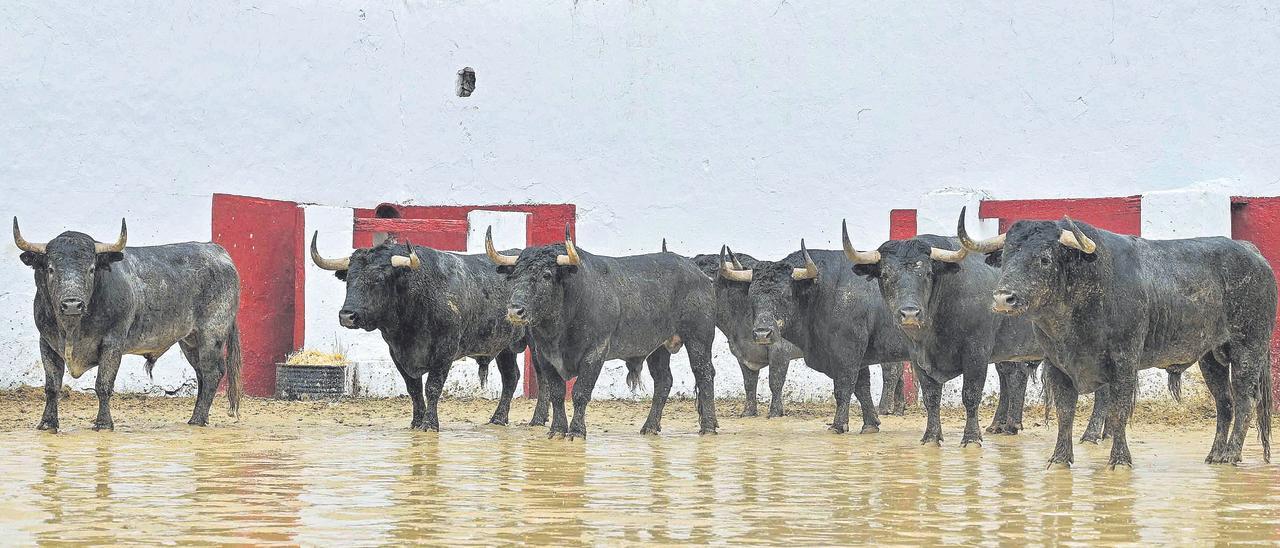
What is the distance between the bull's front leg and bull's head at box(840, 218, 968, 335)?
546cm

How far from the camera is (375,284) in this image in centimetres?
1243

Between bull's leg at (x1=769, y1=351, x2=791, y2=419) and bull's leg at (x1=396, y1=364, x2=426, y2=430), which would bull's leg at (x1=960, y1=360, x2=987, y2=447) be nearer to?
bull's leg at (x1=769, y1=351, x2=791, y2=419)

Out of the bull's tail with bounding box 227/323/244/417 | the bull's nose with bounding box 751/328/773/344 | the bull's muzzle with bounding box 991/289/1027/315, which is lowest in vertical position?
the bull's tail with bounding box 227/323/244/417

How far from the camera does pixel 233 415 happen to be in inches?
526

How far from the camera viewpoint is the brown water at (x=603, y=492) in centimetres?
609

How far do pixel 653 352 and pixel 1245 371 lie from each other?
4729 millimetres

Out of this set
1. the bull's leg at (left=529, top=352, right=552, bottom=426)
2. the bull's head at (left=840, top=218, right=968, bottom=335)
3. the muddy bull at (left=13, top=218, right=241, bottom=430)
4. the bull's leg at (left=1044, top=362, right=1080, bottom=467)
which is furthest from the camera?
the bull's leg at (left=529, top=352, right=552, bottom=426)

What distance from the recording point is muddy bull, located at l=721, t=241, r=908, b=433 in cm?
1272

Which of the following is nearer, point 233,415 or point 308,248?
point 233,415

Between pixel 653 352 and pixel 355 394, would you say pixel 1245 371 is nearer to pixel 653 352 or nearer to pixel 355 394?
pixel 653 352

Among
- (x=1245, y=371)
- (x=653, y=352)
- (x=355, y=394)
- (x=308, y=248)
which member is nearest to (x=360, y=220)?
(x=308, y=248)

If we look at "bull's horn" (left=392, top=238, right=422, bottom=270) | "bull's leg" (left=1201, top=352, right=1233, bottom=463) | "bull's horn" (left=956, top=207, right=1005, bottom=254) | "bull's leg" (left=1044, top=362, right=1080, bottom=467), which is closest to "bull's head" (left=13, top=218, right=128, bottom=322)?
"bull's horn" (left=392, top=238, right=422, bottom=270)

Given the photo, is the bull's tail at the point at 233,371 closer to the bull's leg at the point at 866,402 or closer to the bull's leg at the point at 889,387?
the bull's leg at the point at 866,402

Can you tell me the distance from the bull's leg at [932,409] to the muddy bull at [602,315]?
5.52ft
